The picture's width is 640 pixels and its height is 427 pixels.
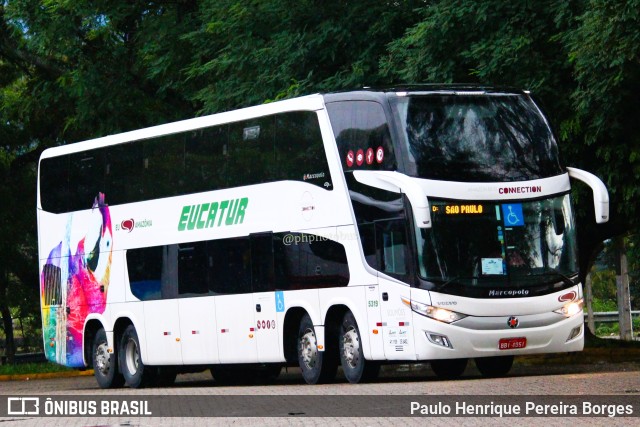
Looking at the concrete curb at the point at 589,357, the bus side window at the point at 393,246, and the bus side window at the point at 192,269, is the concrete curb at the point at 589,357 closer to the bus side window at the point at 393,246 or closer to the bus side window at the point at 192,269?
the bus side window at the point at 192,269

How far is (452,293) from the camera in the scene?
2027 centimetres

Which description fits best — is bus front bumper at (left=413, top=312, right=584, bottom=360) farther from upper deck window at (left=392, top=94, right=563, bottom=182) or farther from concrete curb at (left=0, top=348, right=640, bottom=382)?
concrete curb at (left=0, top=348, right=640, bottom=382)

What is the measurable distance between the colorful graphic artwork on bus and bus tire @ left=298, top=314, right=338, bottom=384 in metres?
5.87

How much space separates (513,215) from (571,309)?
5.36 feet

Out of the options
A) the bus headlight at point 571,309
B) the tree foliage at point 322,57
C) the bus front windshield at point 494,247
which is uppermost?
the tree foliage at point 322,57

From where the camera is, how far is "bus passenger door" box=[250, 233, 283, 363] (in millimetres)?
23094

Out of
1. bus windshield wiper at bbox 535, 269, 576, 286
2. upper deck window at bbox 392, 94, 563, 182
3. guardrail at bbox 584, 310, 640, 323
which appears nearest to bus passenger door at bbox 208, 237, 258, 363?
upper deck window at bbox 392, 94, 563, 182

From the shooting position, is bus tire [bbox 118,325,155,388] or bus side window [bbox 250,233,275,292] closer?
bus side window [bbox 250,233,275,292]

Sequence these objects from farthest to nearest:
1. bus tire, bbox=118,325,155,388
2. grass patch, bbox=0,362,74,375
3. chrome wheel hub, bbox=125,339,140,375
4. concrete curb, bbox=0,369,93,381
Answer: grass patch, bbox=0,362,74,375 < concrete curb, bbox=0,369,93,381 < chrome wheel hub, bbox=125,339,140,375 < bus tire, bbox=118,325,155,388

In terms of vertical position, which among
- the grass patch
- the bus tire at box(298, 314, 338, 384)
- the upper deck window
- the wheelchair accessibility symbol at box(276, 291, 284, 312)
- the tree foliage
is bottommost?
the grass patch

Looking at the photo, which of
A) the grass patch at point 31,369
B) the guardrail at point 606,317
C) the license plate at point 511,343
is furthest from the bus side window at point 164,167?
the guardrail at point 606,317

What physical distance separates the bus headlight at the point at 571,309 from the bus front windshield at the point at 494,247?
315 mm

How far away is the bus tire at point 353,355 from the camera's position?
21266 mm

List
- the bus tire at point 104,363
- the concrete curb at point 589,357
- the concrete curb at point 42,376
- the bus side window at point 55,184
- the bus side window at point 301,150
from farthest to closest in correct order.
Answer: the concrete curb at point 42,376 → the bus side window at point 55,184 → the concrete curb at point 589,357 → the bus tire at point 104,363 → the bus side window at point 301,150
